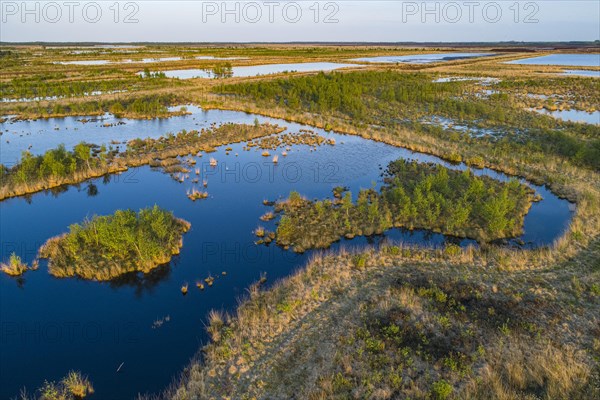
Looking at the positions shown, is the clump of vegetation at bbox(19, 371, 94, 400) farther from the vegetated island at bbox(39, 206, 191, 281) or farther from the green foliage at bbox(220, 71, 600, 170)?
the green foliage at bbox(220, 71, 600, 170)

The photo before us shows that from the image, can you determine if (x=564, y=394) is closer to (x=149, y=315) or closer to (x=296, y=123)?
(x=149, y=315)

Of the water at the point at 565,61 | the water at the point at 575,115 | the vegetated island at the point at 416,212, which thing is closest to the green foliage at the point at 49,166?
the vegetated island at the point at 416,212

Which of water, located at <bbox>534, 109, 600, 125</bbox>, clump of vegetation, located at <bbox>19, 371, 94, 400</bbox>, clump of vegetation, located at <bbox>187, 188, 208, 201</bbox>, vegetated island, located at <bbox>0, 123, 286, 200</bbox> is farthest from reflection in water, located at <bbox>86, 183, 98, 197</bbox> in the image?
water, located at <bbox>534, 109, 600, 125</bbox>

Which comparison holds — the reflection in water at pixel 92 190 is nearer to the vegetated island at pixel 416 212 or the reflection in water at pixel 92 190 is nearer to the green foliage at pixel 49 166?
the green foliage at pixel 49 166

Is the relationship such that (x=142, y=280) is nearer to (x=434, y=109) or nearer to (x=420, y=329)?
(x=420, y=329)

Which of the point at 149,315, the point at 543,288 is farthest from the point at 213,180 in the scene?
the point at 543,288

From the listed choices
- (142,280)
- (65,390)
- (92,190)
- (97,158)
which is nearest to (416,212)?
(142,280)
